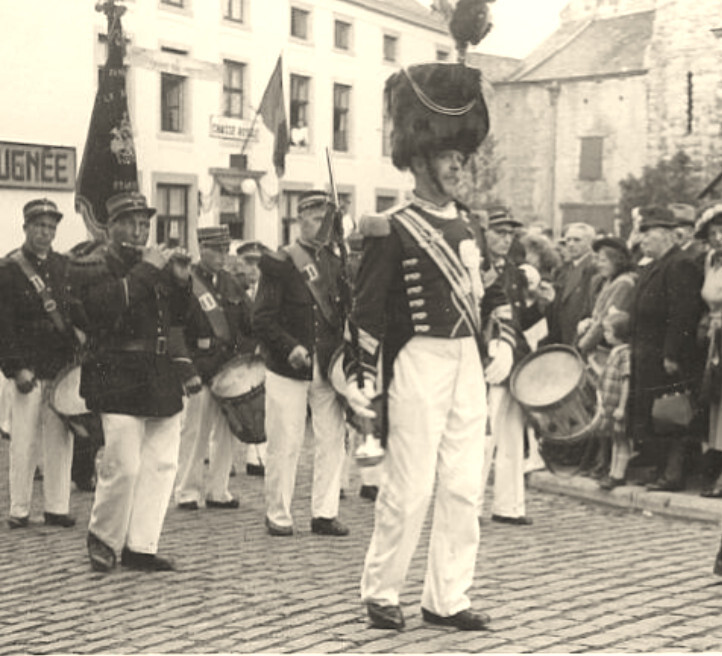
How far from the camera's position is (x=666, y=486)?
10383mm

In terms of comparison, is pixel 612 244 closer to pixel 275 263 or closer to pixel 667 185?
pixel 275 263

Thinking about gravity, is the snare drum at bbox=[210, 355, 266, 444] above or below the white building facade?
below

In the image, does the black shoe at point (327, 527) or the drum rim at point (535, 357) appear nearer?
the black shoe at point (327, 527)

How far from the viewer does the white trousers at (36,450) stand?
9.44 metres

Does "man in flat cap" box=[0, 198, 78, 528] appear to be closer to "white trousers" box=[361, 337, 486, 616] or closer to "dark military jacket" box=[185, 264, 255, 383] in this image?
"dark military jacket" box=[185, 264, 255, 383]

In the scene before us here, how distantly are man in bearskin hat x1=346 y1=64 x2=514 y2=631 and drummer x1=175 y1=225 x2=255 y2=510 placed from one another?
3.70 meters

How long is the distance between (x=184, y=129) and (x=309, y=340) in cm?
780

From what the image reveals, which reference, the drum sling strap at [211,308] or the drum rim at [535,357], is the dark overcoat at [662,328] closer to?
the drum rim at [535,357]

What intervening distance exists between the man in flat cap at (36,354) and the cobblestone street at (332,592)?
28 cm

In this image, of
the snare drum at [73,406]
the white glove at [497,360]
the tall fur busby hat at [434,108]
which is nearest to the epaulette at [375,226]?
the tall fur busby hat at [434,108]

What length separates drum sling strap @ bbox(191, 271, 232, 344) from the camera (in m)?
10.2

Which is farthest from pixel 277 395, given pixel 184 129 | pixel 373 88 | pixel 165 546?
pixel 373 88

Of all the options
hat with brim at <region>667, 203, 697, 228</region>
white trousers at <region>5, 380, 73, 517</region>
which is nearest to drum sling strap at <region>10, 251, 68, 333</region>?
white trousers at <region>5, 380, 73, 517</region>

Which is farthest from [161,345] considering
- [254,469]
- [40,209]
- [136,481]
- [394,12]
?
[394,12]
